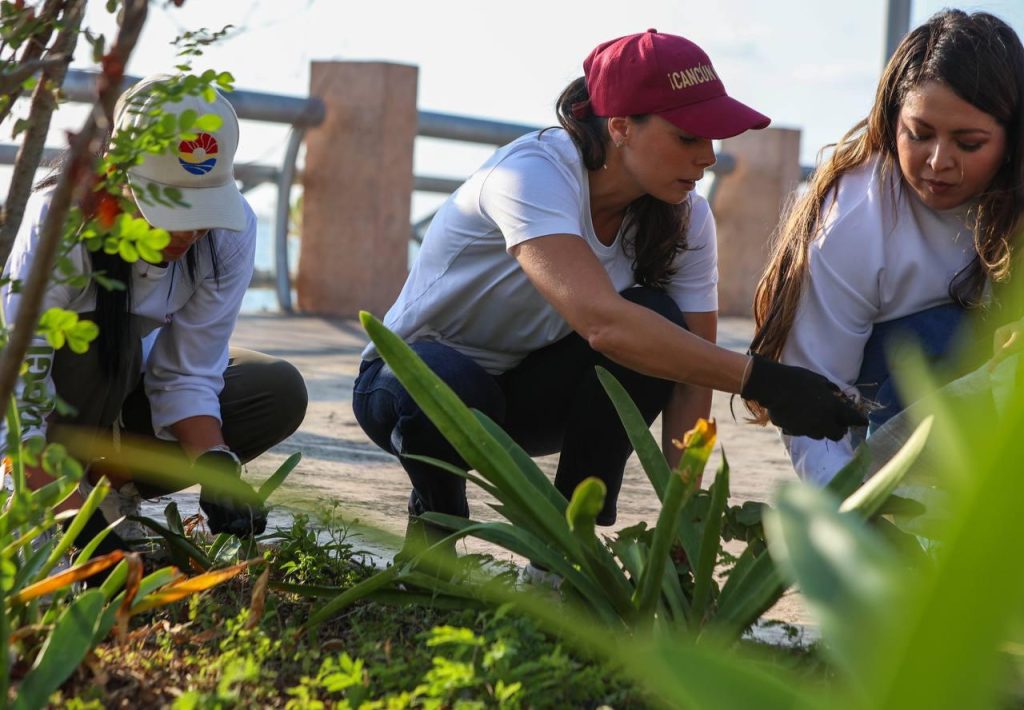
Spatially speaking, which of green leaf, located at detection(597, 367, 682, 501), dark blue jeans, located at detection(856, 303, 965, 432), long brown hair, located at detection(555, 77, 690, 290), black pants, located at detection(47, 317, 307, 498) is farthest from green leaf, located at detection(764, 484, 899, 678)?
black pants, located at detection(47, 317, 307, 498)

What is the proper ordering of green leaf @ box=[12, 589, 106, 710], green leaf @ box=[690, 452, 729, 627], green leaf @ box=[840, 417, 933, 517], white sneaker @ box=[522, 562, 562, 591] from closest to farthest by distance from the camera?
green leaf @ box=[12, 589, 106, 710] < green leaf @ box=[840, 417, 933, 517] < green leaf @ box=[690, 452, 729, 627] < white sneaker @ box=[522, 562, 562, 591]

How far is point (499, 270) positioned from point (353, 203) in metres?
5.41

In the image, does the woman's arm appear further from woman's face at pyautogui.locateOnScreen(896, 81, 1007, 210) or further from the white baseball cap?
the white baseball cap

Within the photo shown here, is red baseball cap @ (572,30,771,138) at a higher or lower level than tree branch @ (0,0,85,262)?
higher

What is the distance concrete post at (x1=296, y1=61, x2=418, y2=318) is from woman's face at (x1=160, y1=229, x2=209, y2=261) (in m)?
5.49

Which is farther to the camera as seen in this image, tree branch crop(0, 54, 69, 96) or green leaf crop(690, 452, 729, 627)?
green leaf crop(690, 452, 729, 627)

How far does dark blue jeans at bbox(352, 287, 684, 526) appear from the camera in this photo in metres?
2.49

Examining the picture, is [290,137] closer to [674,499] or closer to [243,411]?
[243,411]

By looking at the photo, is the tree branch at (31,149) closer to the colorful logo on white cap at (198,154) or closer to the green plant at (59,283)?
the green plant at (59,283)

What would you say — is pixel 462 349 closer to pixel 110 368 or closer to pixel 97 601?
pixel 110 368

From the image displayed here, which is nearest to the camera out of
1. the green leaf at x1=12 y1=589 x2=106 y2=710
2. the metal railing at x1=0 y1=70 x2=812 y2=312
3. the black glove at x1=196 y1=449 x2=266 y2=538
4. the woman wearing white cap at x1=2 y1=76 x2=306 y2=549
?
the green leaf at x1=12 y1=589 x2=106 y2=710

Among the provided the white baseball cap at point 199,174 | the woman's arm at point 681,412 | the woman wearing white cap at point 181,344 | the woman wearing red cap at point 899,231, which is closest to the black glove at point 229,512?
the woman wearing white cap at point 181,344

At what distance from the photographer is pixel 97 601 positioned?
4.91 ft

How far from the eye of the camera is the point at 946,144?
2.41 metres
